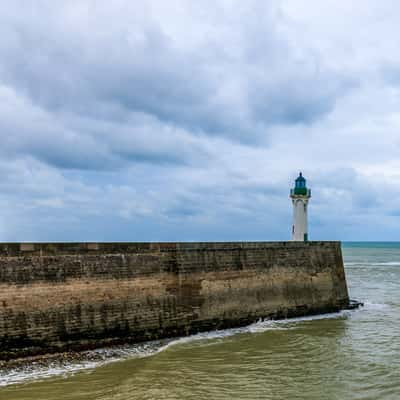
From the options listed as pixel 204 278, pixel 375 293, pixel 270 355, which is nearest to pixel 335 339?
pixel 270 355

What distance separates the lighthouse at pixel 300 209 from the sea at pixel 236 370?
6857mm

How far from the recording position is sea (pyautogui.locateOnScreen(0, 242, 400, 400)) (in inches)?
306

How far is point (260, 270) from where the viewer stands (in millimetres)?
13953

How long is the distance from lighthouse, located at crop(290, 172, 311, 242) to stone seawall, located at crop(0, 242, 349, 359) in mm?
3963

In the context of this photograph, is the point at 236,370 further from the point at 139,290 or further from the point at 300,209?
the point at 300,209

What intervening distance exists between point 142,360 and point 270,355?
274cm

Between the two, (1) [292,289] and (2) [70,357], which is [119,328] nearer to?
(2) [70,357]

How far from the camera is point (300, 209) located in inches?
770

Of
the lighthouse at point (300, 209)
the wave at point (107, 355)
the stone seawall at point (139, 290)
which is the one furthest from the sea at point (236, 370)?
the lighthouse at point (300, 209)

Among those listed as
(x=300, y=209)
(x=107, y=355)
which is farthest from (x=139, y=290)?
(x=300, y=209)

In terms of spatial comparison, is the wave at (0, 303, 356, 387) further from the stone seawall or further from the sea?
the stone seawall

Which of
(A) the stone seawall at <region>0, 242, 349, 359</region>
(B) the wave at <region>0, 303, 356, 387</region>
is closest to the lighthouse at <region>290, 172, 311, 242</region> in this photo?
(A) the stone seawall at <region>0, 242, 349, 359</region>

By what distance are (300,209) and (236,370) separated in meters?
11.5

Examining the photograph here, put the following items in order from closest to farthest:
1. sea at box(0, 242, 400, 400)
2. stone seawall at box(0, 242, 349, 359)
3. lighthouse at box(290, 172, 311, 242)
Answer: sea at box(0, 242, 400, 400), stone seawall at box(0, 242, 349, 359), lighthouse at box(290, 172, 311, 242)
